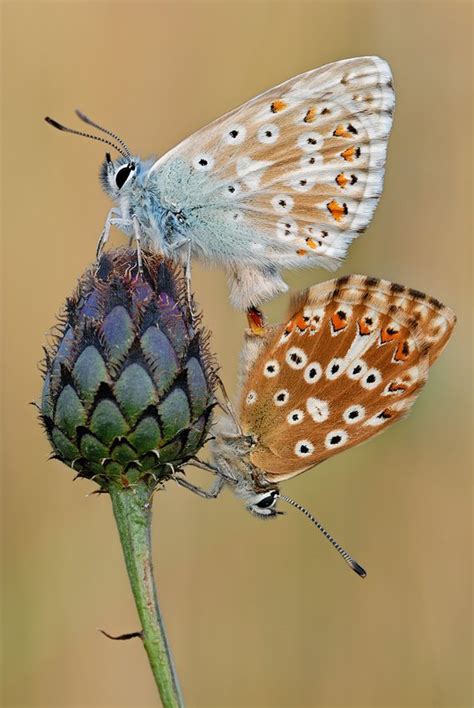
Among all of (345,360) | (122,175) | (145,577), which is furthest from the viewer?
(122,175)

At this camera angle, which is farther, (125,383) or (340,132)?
(340,132)

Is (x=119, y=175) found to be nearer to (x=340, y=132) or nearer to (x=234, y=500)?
(x=340, y=132)

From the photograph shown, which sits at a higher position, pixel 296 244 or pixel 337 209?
pixel 337 209

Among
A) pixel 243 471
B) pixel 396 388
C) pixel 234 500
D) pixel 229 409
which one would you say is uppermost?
pixel 396 388

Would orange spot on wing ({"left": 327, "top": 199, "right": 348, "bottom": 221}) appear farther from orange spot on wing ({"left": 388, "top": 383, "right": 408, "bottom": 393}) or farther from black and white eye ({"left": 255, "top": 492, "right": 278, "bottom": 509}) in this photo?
black and white eye ({"left": 255, "top": 492, "right": 278, "bottom": 509})

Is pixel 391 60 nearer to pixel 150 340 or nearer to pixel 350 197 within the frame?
pixel 350 197

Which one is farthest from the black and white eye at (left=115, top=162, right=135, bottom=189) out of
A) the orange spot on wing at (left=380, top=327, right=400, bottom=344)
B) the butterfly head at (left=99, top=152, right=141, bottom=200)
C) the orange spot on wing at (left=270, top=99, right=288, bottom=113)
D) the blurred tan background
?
the blurred tan background

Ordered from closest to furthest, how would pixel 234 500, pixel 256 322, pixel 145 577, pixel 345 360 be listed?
pixel 145 577 → pixel 345 360 → pixel 256 322 → pixel 234 500

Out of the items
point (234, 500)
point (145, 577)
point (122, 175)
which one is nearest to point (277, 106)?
point (122, 175)
